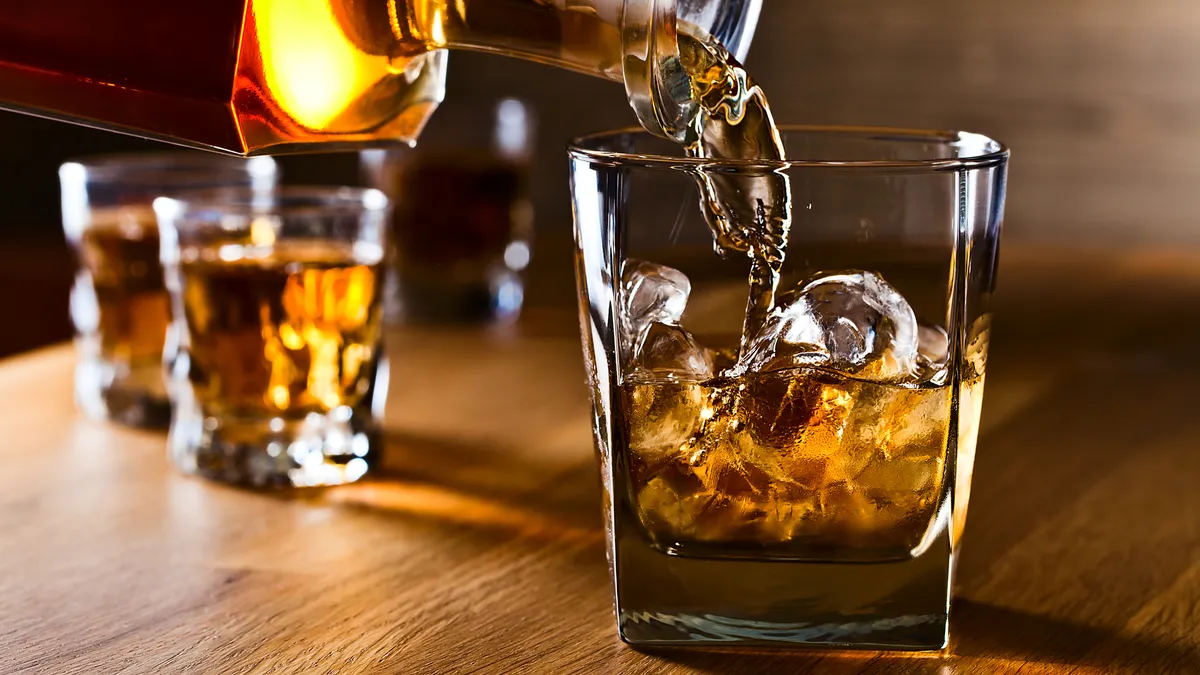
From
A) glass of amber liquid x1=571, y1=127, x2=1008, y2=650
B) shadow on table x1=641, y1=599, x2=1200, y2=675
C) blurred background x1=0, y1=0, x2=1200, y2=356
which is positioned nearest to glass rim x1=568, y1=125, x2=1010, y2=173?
glass of amber liquid x1=571, y1=127, x2=1008, y2=650

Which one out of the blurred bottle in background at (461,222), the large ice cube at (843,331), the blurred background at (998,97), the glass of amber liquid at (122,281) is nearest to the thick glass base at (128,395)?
the glass of amber liquid at (122,281)

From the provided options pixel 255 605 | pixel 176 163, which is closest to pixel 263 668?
pixel 255 605

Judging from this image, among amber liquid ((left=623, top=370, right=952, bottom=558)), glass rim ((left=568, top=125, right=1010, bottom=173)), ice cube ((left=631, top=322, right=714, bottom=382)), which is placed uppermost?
glass rim ((left=568, top=125, right=1010, bottom=173))

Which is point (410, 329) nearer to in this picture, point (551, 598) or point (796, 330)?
point (551, 598)

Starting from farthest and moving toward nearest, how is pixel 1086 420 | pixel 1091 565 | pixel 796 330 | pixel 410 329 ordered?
pixel 410 329 → pixel 1086 420 → pixel 1091 565 → pixel 796 330

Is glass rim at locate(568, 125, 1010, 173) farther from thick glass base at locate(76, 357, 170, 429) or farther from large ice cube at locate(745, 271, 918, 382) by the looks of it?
thick glass base at locate(76, 357, 170, 429)

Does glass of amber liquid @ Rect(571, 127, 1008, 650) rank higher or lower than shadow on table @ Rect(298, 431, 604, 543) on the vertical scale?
higher
